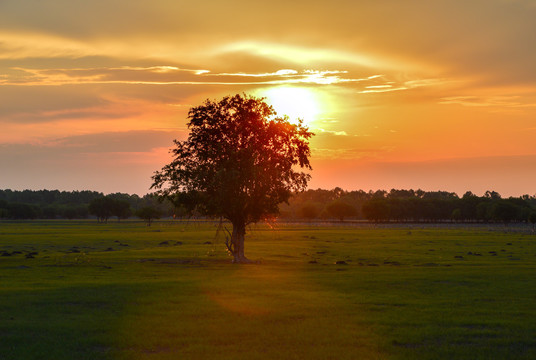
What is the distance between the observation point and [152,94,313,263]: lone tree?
57.2 m

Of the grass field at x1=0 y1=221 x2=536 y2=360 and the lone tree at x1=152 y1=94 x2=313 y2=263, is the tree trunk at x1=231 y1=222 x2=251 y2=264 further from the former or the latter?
the grass field at x1=0 y1=221 x2=536 y2=360

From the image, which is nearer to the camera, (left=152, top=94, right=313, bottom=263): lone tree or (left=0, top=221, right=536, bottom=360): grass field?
(left=0, top=221, right=536, bottom=360): grass field

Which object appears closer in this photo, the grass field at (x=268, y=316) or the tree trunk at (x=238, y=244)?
the grass field at (x=268, y=316)

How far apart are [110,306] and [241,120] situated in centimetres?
3366

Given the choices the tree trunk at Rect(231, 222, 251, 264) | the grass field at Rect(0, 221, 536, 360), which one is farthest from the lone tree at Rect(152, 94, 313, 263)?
the grass field at Rect(0, 221, 536, 360)

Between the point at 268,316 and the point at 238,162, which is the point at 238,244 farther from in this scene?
the point at 268,316

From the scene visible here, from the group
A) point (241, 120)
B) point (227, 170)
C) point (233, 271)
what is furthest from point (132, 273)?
point (241, 120)

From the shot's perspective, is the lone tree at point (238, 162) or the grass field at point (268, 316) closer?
the grass field at point (268, 316)

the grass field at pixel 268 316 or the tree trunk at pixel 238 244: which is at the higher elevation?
the tree trunk at pixel 238 244

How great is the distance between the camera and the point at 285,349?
731 inches

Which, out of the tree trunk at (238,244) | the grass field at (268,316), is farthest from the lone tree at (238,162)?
the grass field at (268,316)

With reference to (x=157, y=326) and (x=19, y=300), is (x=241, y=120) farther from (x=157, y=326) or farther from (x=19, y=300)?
(x=157, y=326)

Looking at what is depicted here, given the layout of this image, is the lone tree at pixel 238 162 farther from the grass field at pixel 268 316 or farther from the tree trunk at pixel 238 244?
the grass field at pixel 268 316

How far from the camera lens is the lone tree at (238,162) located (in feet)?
188
